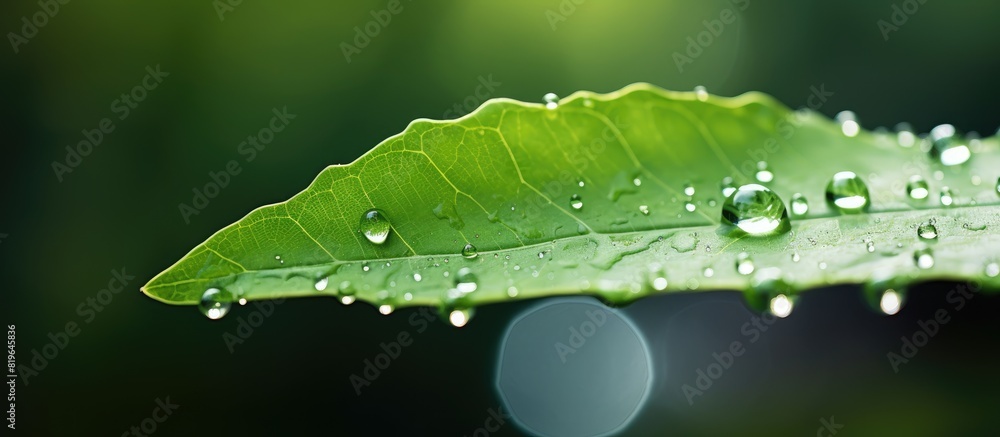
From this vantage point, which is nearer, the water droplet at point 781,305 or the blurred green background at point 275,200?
the water droplet at point 781,305

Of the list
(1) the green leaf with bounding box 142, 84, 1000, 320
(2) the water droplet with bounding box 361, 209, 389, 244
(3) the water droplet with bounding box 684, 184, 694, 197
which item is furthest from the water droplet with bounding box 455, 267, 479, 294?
(3) the water droplet with bounding box 684, 184, 694, 197

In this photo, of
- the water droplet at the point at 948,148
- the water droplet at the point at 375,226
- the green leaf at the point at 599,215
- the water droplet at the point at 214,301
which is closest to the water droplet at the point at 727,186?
the green leaf at the point at 599,215

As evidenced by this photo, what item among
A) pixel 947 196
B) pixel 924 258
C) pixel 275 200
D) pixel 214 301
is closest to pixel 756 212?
pixel 924 258

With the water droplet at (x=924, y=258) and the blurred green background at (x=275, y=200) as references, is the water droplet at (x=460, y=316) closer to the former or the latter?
the water droplet at (x=924, y=258)

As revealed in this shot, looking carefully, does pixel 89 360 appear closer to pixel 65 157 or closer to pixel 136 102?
pixel 65 157

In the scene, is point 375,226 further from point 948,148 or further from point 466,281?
point 948,148

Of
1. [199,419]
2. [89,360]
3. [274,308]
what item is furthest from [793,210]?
[89,360]
